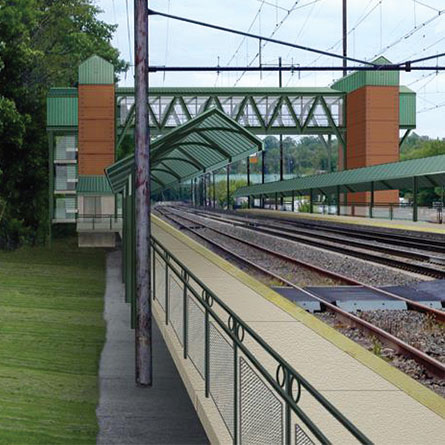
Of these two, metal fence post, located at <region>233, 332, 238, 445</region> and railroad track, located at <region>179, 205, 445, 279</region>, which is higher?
metal fence post, located at <region>233, 332, 238, 445</region>

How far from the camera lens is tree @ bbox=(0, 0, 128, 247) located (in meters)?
37.6

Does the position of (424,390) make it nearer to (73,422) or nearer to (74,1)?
(73,422)

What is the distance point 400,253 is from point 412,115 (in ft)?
118

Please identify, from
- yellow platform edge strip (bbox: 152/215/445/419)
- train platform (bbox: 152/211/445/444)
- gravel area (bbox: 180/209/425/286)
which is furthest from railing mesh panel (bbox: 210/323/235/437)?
gravel area (bbox: 180/209/425/286)

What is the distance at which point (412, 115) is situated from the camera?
6272cm

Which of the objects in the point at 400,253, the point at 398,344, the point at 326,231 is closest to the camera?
the point at 398,344

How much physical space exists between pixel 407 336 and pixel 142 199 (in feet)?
16.1

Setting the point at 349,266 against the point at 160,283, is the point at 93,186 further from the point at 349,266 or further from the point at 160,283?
the point at 160,283

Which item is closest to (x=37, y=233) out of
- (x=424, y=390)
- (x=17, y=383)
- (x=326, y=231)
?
(x=326, y=231)

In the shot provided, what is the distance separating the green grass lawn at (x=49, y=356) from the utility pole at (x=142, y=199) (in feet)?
3.47

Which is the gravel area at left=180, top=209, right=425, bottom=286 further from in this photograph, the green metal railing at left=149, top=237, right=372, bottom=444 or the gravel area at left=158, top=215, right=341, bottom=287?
the green metal railing at left=149, top=237, right=372, bottom=444

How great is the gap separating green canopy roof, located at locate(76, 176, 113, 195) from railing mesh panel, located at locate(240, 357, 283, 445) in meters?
40.4

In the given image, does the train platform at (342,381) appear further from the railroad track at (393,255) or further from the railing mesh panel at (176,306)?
the railroad track at (393,255)

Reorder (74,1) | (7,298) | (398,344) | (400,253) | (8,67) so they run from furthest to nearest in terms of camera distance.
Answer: (74,1), (8,67), (400,253), (7,298), (398,344)
